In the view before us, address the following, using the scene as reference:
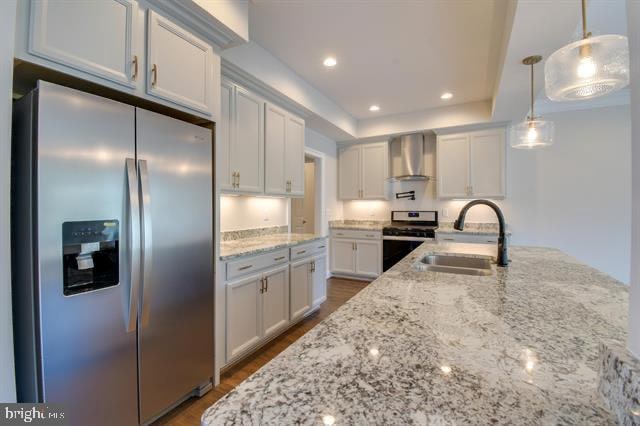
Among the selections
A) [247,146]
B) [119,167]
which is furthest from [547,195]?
[119,167]

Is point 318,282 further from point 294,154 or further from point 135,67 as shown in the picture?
point 135,67

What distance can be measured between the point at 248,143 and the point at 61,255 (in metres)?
1.65

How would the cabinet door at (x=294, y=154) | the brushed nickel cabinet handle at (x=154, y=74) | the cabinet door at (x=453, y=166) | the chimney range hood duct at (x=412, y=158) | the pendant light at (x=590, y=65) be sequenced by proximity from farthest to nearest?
the chimney range hood duct at (x=412, y=158)
the cabinet door at (x=453, y=166)
the cabinet door at (x=294, y=154)
the brushed nickel cabinet handle at (x=154, y=74)
the pendant light at (x=590, y=65)

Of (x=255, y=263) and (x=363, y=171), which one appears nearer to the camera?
(x=255, y=263)

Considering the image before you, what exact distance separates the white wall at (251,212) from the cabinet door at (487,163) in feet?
9.34

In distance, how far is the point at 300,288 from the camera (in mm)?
2824

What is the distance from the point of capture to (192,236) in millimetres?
1681

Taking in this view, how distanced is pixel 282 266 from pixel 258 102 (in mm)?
1611

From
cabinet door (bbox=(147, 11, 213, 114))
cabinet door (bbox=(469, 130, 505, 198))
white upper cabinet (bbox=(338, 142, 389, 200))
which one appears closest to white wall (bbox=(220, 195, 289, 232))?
cabinet door (bbox=(147, 11, 213, 114))

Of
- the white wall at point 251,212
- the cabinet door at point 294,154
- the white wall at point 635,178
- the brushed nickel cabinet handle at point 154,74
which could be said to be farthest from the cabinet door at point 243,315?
the white wall at point 635,178

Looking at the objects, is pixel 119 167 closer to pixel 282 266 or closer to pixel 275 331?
pixel 282 266

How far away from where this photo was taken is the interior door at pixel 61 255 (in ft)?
3.60

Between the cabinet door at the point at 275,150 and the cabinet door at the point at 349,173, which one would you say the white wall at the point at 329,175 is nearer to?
the cabinet door at the point at 349,173

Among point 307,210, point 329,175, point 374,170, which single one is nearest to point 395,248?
point 374,170
